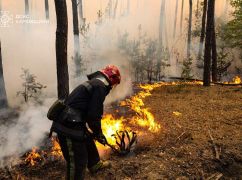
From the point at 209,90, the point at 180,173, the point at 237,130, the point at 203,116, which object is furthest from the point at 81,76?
the point at 180,173

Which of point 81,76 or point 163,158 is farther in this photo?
point 81,76

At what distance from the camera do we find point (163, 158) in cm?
604

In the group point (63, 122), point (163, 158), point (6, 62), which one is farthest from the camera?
point (6, 62)

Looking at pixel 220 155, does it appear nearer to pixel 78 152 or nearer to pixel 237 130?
pixel 237 130

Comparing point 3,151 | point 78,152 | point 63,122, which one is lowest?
point 3,151

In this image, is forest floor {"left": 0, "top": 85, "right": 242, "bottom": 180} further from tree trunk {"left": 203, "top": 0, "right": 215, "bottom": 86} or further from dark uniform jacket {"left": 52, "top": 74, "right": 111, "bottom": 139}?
tree trunk {"left": 203, "top": 0, "right": 215, "bottom": 86}

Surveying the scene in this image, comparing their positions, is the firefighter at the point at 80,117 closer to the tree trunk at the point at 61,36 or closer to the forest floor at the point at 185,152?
the forest floor at the point at 185,152

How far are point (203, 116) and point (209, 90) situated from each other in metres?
4.10

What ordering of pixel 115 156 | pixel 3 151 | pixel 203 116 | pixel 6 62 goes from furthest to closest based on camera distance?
pixel 6 62 < pixel 203 116 < pixel 3 151 < pixel 115 156

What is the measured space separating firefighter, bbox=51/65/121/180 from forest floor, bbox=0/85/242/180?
0.88 metres

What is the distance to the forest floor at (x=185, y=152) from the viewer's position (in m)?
5.61

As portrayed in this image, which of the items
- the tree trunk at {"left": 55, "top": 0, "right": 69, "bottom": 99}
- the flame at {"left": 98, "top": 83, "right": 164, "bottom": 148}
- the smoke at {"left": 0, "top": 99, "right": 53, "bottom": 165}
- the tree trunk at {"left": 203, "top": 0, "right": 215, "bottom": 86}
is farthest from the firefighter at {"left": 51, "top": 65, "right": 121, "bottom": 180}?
the tree trunk at {"left": 203, "top": 0, "right": 215, "bottom": 86}

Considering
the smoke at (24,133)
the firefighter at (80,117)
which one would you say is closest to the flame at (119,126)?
the smoke at (24,133)

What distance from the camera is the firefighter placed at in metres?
4.69
